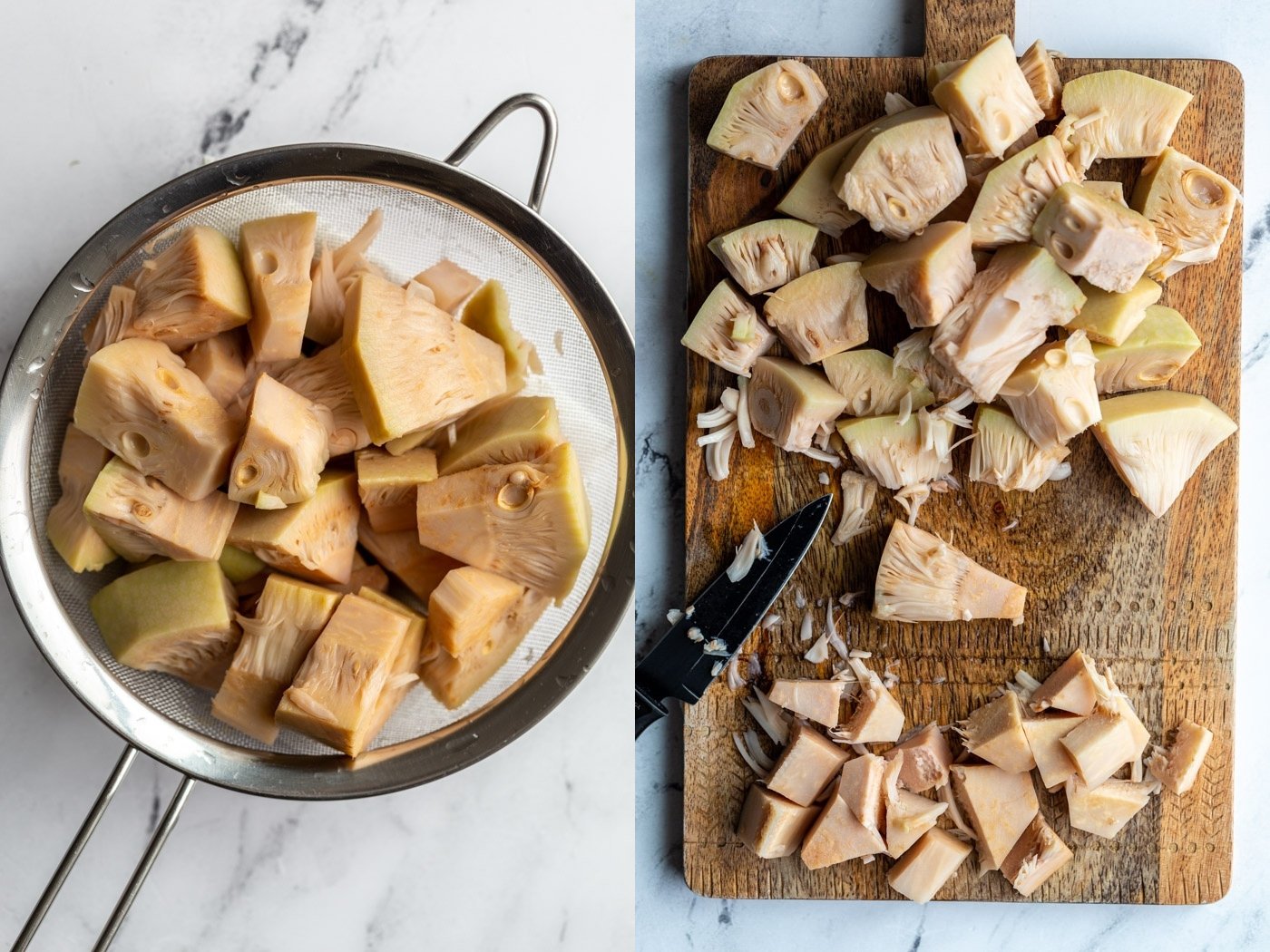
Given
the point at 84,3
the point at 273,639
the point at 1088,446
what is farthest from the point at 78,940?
→ the point at 1088,446

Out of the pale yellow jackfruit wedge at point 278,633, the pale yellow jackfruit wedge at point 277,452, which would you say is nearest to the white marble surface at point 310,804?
the pale yellow jackfruit wedge at point 278,633

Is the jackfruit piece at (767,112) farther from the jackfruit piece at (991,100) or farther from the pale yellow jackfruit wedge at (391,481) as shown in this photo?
the pale yellow jackfruit wedge at (391,481)

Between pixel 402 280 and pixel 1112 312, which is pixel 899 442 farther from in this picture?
pixel 402 280

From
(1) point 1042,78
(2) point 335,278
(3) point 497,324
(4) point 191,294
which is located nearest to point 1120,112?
(1) point 1042,78

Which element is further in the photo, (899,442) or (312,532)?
(899,442)

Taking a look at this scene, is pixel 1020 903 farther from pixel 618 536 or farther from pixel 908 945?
pixel 618 536

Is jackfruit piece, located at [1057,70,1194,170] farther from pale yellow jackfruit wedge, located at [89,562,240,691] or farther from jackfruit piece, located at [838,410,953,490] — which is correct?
pale yellow jackfruit wedge, located at [89,562,240,691]

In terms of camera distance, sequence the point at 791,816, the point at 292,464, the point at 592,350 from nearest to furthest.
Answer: the point at 292,464 < the point at 592,350 < the point at 791,816
